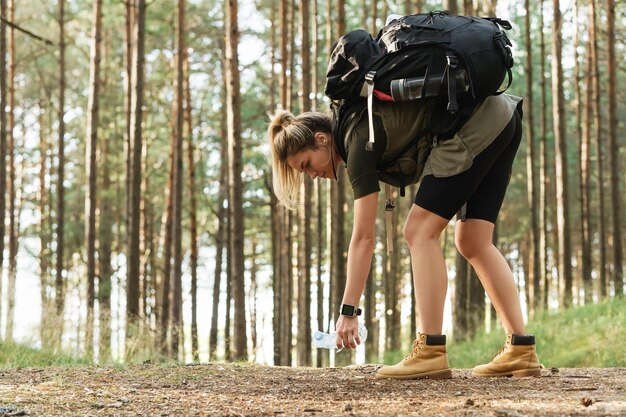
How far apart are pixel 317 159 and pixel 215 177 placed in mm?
21991

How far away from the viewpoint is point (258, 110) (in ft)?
77.8

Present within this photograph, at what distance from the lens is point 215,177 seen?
26.2 meters

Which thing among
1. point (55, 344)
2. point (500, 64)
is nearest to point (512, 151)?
point (500, 64)

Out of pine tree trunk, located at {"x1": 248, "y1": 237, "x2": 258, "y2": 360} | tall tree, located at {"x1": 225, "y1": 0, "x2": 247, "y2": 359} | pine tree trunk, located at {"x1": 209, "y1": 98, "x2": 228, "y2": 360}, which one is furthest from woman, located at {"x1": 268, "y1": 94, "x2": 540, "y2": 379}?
pine tree trunk, located at {"x1": 248, "y1": 237, "x2": 258, "y2": 360}

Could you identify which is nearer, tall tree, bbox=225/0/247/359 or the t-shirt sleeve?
the t-shirt sleeve

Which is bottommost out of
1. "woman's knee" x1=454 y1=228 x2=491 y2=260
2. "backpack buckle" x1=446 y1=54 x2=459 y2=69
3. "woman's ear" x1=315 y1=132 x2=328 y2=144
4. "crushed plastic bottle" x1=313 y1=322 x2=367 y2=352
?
"crushed plastic bottle" x1=313 y1=322 x2=367 y2=352

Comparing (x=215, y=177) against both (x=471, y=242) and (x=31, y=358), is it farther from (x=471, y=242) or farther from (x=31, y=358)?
(x=471, y=242)

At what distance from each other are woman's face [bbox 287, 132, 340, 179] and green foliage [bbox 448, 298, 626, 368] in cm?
596

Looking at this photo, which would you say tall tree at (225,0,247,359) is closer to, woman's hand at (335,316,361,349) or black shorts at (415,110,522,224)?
black shorts at (415,110,522,224)

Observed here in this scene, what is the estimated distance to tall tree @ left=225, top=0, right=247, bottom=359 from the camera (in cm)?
1262

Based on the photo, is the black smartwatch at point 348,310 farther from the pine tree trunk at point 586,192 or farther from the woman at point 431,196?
the pine tree trunk at point 586,192

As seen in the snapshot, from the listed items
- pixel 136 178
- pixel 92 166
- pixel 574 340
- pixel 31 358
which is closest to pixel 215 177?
pixel 92 166

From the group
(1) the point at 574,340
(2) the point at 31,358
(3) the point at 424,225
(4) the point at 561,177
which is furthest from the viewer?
(4) the point at 561,177

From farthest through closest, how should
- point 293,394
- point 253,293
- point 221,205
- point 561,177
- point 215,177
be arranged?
point 253,293, point 215,177, point 221,205, point 561,177, point 293,394
